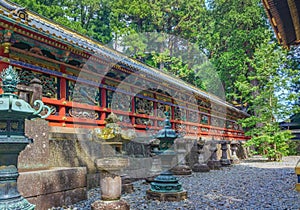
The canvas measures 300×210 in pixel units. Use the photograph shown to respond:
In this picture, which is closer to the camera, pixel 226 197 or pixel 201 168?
pixel 226 197

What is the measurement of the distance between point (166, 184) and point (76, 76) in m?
4.10

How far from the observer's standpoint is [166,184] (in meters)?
5.68

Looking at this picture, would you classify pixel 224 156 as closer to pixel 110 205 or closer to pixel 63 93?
pixel 63 93

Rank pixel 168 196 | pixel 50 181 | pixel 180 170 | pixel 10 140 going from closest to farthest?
pixel 10 140, pixel 50 181, pixel 168 196, pixel 180 170

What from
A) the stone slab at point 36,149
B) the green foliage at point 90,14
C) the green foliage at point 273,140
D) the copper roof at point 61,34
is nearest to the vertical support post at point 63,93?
the copper roof at point 61,34

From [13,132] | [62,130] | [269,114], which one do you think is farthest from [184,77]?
[13,132]

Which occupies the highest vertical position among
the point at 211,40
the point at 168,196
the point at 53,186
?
the point at 211,40

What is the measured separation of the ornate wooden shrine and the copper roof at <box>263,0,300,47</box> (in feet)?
13.3

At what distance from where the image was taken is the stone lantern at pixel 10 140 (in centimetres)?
234

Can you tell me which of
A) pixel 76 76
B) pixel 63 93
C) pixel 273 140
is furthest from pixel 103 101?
pixel 273 140

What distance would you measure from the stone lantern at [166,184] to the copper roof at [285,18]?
9.61 feet

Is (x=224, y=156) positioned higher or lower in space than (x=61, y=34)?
lower

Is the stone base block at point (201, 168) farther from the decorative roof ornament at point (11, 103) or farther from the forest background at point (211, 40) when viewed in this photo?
the decorative roof ornament at point (11, 103)

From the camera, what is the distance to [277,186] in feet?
24.2
